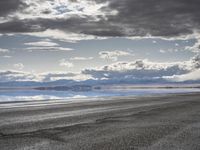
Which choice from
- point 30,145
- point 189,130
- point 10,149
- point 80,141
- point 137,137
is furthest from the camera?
point 189,130

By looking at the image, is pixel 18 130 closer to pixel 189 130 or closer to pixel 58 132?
pixel 58 132

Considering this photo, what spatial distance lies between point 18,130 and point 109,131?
3.08 m

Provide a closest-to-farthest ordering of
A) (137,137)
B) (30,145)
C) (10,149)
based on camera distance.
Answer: (10,149), (30,145), (137,137)

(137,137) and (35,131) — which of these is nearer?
(137,137)

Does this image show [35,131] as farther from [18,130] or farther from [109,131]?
[109,131]

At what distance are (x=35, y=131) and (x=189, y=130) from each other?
5.27 m

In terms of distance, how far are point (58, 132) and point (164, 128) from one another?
13.1 ft

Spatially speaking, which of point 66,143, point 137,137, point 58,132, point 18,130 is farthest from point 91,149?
point 18,130

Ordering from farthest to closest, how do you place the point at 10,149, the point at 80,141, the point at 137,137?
the point at 137,137
the point at 80,141
the point at 10,149

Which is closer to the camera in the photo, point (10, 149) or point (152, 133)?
point (10, 149)

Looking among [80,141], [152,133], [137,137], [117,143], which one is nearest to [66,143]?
[80,141]

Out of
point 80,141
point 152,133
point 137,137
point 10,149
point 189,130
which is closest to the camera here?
point 10,149

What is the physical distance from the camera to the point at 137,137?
12242 mm

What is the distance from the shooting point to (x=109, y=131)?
13.8 metres
